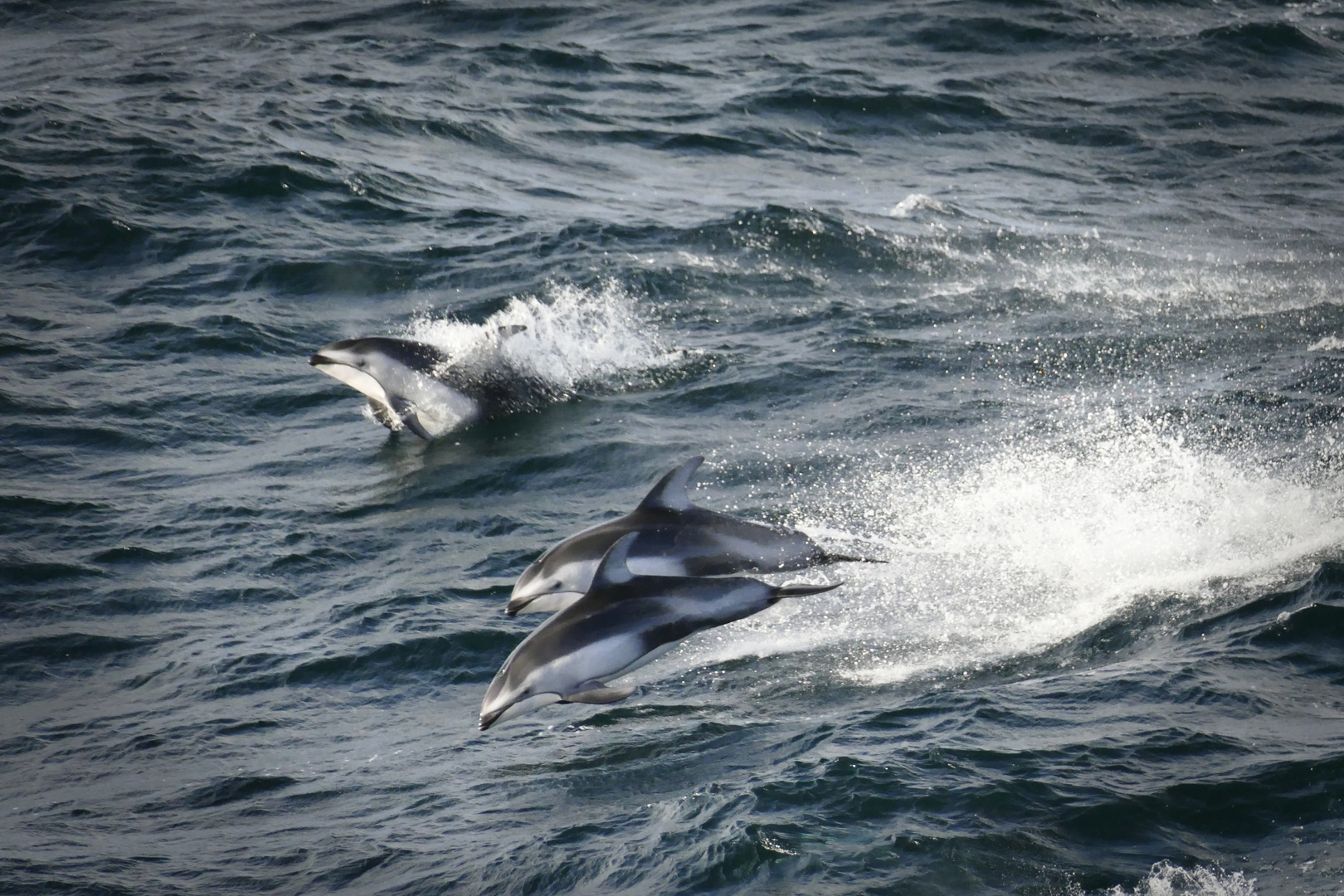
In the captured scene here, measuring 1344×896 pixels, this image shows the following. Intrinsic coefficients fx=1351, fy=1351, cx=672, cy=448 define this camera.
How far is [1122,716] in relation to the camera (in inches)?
261

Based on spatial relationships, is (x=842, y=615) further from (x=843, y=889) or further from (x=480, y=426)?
(x=480, y=426)

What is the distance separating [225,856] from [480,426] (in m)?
6.37

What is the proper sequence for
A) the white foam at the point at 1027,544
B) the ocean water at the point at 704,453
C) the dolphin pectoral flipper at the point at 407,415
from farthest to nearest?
the dolphin pectoral flipper at the point at 407,415, the white foam at the point at 1027,544, the ocean water at the point at 704,453

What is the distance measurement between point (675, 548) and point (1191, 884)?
330 cm

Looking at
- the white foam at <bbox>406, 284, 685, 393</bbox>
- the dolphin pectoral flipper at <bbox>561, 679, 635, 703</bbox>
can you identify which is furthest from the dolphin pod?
the white foam at <bbox>406, 284, 685, 393</bbox>

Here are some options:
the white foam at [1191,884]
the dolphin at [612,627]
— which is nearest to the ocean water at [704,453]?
the white foam at [1191,884]

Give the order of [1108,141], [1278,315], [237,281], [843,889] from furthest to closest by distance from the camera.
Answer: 1. [1108,141]
2. [237,281]
3. [1278,315]
4. [843,889]

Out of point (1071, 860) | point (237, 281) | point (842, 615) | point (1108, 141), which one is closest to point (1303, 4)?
point (1108, 141)

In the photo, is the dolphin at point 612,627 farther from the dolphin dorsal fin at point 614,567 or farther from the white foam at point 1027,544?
the white foam at point 1027,544

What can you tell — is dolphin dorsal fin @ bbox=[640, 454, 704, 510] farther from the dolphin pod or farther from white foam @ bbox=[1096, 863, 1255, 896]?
white foam @ bbox=[1096, 863, 1255, 896]

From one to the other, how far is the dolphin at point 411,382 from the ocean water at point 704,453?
27cm

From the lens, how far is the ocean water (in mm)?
6270

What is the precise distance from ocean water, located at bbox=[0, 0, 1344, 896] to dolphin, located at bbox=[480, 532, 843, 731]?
18.3 inches

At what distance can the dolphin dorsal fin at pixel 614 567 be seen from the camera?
6970mm
